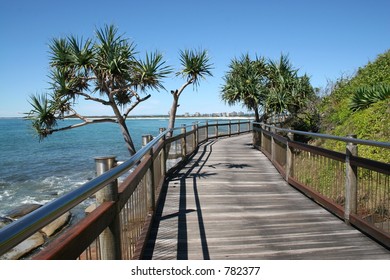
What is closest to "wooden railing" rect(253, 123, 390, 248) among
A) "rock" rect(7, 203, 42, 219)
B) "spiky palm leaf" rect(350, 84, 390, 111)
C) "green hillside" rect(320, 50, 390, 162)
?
"green hillside" rect(320, 50, 390, 162)

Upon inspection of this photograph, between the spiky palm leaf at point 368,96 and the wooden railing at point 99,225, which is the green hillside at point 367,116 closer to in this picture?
the spiky palm leaf at point 368,96

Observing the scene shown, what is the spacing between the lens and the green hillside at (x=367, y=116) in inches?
309

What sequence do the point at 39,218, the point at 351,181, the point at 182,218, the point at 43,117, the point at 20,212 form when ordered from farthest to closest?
the point at 20,212 < the point at 43,117 < the point at 182,218 < the point at 351,181 < the point at 39,218

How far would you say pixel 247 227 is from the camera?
393 cm

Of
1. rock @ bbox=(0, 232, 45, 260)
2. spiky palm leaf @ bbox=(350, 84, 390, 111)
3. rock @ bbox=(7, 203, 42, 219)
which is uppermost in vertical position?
spiky palm leaf @ bbox=(350, 84, 390, 111)

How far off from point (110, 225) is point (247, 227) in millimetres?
2452

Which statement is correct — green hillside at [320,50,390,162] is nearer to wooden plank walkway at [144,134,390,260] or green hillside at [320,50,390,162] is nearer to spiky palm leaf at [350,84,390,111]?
spiky palm leaf at [350,84,390,111]

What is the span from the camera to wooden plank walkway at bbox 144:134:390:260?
317 cm

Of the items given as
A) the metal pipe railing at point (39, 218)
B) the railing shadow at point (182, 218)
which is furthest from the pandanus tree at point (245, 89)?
the metal pipe railing at point (39, 218)

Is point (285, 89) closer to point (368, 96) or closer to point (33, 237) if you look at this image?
point (368, 96)

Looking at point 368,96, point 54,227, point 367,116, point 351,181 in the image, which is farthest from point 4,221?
point 368,96

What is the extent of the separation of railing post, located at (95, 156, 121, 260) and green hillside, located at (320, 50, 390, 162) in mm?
6574

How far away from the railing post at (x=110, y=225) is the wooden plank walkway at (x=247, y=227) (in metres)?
1.26
